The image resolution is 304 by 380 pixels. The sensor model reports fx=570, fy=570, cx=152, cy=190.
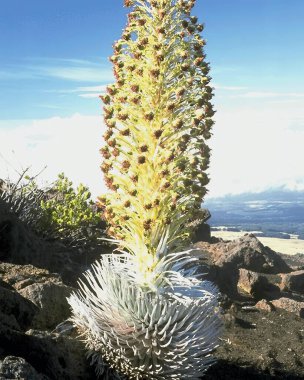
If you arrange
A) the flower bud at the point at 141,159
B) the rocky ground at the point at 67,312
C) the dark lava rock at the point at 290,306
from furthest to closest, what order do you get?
1. the dark lava rock at the point at 290,306
2. the flower bud at the point at 141,159
3. the rocky ground at the point at 67,312

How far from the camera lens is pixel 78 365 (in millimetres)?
5117

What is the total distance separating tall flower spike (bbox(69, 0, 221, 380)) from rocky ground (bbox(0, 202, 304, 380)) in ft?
1.36

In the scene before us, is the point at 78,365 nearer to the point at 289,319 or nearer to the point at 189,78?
the point at 189,78

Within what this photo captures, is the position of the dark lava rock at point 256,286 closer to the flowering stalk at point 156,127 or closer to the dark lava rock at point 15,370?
the flowering stalk at point 156,127

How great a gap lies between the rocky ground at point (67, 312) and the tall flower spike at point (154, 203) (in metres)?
0.42

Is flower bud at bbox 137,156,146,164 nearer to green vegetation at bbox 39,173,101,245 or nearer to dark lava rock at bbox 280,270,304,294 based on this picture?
green vegetation at bbox 39,173,101,245

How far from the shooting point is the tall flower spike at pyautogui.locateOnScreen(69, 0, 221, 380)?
525cm

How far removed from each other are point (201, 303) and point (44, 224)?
640 cm

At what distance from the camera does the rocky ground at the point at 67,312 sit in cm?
454

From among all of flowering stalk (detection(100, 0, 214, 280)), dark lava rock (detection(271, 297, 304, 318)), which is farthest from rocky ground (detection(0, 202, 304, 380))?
flowering stalk (detection(100, 0, 214, 280))

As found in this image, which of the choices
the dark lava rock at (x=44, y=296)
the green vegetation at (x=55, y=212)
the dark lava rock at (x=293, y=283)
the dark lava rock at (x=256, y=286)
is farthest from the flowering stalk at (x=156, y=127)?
the dark lava rock at (x=293, y=283)

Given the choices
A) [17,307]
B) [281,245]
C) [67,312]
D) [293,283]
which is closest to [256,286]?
[293,283]

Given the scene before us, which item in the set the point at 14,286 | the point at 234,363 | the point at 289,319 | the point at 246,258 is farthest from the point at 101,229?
the point at 14,286

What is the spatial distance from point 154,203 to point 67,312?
60.2 inches
